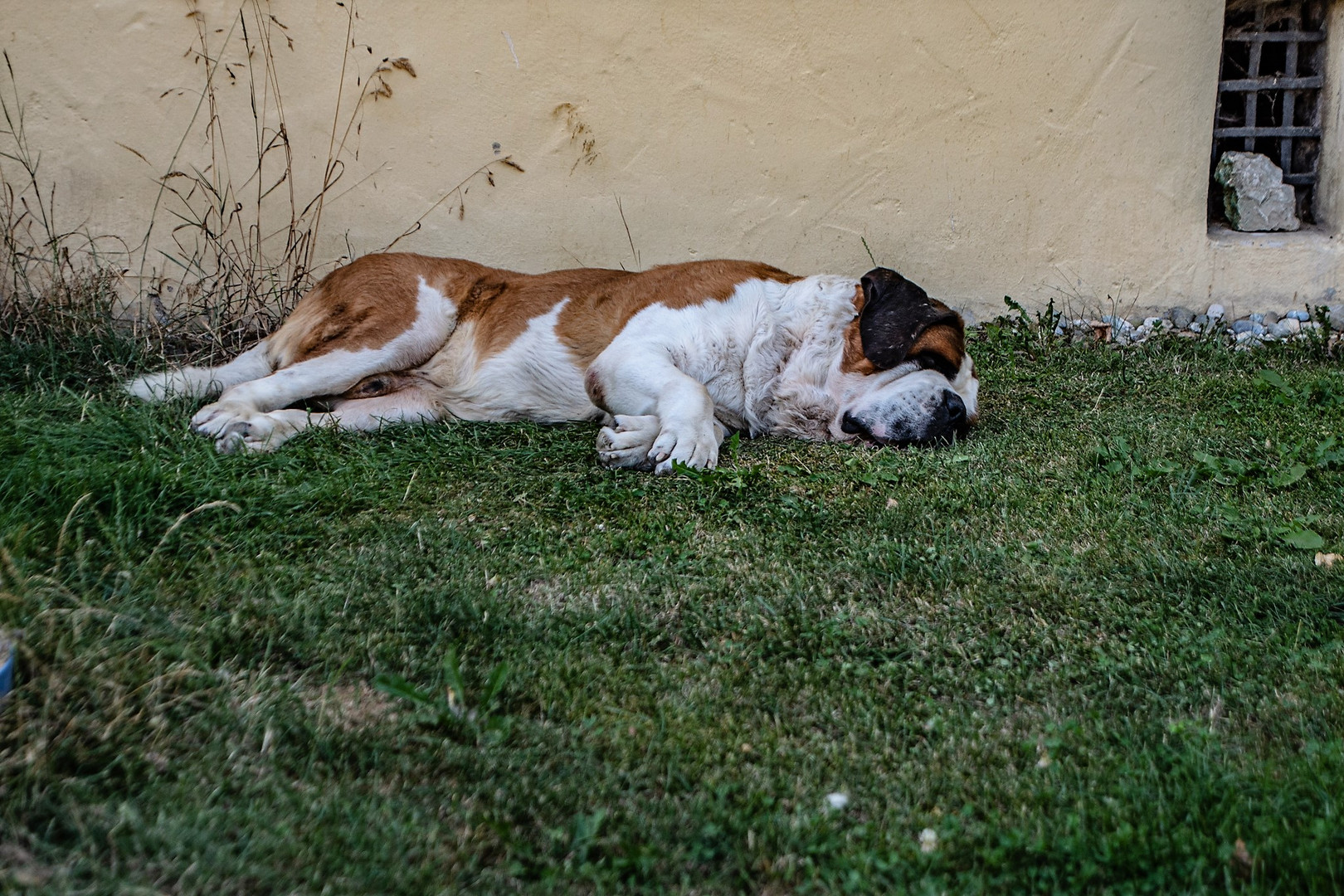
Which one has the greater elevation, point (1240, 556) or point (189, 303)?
point (189, 303)

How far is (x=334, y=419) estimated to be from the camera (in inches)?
139

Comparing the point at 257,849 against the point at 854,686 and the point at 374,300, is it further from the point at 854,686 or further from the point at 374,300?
the point at 374,300

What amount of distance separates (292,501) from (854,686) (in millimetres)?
1563

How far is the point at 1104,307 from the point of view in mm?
5039

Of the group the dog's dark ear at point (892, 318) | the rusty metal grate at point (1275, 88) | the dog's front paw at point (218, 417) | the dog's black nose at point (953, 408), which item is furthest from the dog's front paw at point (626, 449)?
the rusty metal grate at point (1275, 88)

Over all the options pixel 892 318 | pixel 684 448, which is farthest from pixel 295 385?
pixel 892 318

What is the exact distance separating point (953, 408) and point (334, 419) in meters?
2.14

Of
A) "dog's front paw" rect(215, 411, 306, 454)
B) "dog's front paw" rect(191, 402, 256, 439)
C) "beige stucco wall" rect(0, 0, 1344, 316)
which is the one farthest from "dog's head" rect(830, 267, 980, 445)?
"dog's front paw" rect(191, 402, 256, 439)

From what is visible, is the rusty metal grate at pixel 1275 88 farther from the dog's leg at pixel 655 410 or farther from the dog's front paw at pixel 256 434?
the dog's front paw at pixel 256 434

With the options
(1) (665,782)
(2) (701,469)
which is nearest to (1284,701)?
(1) (665,782)

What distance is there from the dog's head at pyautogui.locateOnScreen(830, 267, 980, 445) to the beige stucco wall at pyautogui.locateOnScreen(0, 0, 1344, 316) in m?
1.25

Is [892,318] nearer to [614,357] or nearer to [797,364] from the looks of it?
[797,364]

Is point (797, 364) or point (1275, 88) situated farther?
point (1275, 88)

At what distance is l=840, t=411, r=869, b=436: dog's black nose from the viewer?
354cm
